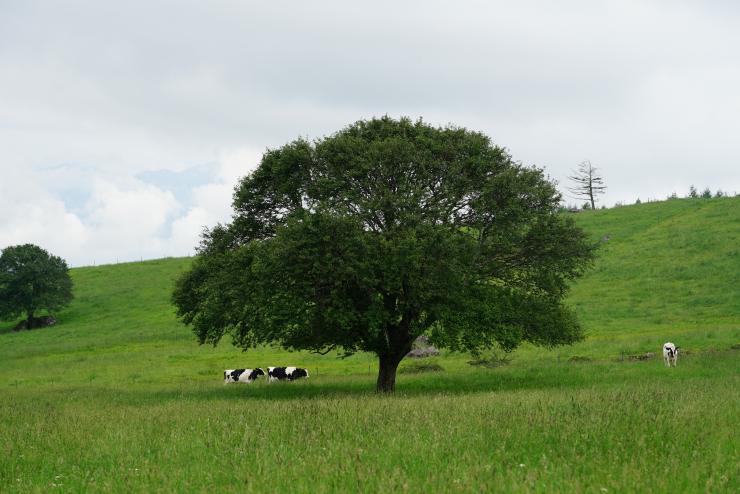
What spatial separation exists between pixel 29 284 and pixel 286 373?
54.2 m

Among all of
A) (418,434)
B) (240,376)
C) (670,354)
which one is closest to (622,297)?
(670,354)

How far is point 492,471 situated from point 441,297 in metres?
17.9

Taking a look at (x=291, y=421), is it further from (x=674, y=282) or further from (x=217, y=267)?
(x=674, y=282)

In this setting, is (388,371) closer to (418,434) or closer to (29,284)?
(418,434)

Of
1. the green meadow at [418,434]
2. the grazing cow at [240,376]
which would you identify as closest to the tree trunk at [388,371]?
the green meadow at [418,434]

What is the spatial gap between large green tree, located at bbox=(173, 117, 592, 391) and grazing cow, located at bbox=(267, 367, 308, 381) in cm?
1084

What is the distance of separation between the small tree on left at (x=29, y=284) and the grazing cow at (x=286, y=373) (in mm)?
51730

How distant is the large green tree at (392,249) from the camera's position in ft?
82.0

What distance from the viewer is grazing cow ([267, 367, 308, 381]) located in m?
40.7

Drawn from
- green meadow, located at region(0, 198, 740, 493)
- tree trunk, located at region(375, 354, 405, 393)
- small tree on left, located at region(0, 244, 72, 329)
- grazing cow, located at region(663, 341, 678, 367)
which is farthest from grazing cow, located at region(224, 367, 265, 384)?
small tree on left, located at region(0, 244, 72, 329)

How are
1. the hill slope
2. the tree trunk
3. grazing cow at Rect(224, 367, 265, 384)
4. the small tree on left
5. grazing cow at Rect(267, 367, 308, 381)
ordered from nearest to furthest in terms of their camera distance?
the tree trunk
grazing cow at Rect(224, 367, 265, 384)
grazing cow at Rect(267, 367, 308, 381)
the hill slope
the small tree on left

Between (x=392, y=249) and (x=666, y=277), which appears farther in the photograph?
(x=666, y=277)

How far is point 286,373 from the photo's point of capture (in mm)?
40844

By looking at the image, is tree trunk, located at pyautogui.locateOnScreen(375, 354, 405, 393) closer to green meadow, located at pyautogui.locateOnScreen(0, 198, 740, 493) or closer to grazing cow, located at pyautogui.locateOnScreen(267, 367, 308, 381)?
green meadow, located at pyautogui.locateOnScreen(0, 198, 740, 493)
